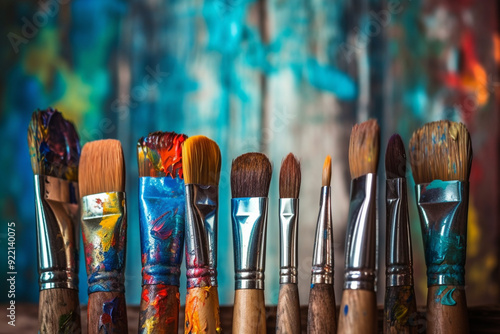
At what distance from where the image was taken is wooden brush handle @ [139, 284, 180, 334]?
730 millimetres

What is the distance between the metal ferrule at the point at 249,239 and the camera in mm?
744

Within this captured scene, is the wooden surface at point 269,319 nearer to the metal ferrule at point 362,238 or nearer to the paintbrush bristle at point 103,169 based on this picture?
the metal ferrule at point 362,238

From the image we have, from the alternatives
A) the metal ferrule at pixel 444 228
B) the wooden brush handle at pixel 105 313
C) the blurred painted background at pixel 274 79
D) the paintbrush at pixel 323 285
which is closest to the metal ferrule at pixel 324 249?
the paintbrush at pixel 323 285

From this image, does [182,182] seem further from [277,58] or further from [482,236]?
[482,236]

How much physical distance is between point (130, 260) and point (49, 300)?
0.56 metres

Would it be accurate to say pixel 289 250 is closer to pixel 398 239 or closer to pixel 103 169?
pixel 398 239

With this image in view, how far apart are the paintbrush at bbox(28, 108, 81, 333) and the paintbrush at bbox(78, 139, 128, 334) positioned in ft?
0.09

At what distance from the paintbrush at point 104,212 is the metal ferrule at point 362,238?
0.28m

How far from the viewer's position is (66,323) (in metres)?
0.73

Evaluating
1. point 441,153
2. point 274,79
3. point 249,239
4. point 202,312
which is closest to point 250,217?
point 249,239

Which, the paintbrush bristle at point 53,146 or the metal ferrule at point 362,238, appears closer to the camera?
the metal ferrule at point 362,238

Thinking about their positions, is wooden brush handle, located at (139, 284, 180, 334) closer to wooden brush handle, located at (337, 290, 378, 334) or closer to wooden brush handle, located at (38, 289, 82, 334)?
wooden brush handle, located at (38, 289, 82, 334)

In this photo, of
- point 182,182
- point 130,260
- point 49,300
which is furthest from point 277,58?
point 49,300

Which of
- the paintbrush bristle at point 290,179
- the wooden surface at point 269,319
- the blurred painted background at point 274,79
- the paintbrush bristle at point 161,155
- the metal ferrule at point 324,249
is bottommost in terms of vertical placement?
the wooden surface at point 269,319
